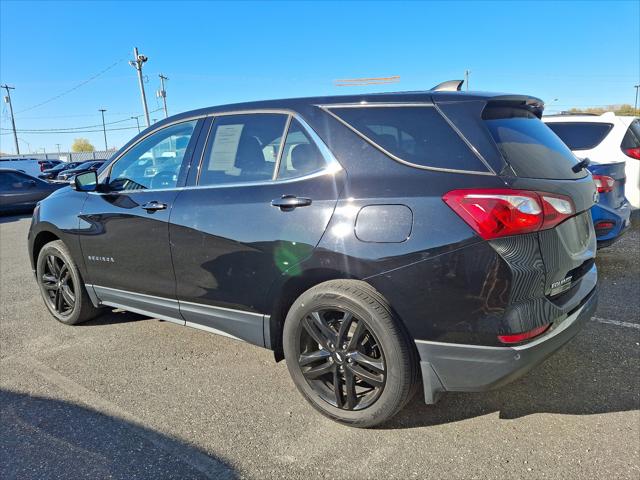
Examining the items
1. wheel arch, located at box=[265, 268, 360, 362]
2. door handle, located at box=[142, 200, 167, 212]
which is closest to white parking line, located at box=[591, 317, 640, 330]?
wheel arch, located at box=[265, 268, 360, 362]

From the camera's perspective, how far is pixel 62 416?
2645 mm

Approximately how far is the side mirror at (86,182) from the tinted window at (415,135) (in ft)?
7.41

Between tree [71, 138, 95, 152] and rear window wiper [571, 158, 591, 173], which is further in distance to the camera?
tree [71, 138, 95, 152]

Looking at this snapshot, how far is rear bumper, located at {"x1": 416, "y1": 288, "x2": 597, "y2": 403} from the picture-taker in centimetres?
204

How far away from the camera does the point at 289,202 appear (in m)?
2.47

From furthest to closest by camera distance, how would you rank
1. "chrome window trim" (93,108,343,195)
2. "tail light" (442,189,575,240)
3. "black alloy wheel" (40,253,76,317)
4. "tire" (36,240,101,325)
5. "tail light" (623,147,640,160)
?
"tail light" (623,147,640,160) → "black alloy wheel" (40,253,76,317) → "tire" (36,240,101,325) → "chrome window trim" (93,108,343,195) → "tail light" (442,189,575,240)

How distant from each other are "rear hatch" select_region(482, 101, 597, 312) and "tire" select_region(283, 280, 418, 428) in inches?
30.7

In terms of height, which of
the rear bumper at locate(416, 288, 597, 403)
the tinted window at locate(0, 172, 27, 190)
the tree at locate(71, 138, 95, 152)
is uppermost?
the tree at locate(71, 138, 95, 152)

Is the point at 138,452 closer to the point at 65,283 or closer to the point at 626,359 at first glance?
the point at 65,283

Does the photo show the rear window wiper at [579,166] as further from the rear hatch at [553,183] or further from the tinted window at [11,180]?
the tinted window at [11,180]

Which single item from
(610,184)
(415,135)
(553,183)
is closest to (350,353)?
(415,135)

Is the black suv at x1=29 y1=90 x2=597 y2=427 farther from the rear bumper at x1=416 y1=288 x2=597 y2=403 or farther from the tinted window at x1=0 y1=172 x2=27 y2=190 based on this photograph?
the tinted window at x1=0 y1=172 x2=27 y2=190

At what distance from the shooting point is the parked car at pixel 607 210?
447cm

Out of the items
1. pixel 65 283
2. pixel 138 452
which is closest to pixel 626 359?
pixel 138 452
